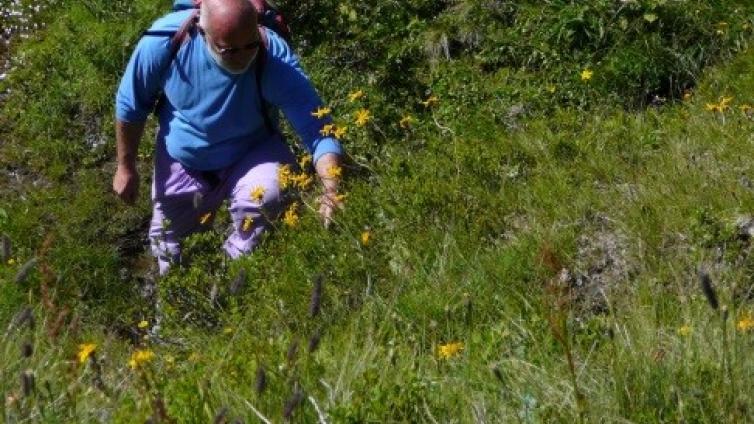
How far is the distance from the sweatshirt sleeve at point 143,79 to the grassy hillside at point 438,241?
782mm

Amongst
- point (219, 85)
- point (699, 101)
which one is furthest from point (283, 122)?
point (699, 101)

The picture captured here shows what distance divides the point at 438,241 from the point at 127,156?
5.96ft

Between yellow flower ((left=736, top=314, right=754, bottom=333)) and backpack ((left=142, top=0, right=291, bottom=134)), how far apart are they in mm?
2890

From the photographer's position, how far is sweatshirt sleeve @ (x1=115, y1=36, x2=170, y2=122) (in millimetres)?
5789

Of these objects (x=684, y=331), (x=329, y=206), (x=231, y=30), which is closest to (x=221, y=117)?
Result: (x=231, y=30)

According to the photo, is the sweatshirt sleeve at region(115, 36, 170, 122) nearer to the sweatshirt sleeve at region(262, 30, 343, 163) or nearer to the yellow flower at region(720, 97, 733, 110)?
the sweatshirt sleeve at region(262, 30, 343, 163)

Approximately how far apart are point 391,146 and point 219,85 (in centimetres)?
128

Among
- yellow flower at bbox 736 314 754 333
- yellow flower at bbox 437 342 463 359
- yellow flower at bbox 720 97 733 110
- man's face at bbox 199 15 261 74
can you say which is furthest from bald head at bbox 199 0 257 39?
yellow flower at bbox 736 314 754 333

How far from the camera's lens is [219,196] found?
6281 millimetres

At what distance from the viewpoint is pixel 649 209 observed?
16.9ft

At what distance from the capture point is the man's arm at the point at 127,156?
6.09 meters

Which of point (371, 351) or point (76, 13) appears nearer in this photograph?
point (371, 351)

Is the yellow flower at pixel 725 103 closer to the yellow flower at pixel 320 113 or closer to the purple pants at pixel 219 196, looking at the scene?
the yellow flower at pixel 320 113

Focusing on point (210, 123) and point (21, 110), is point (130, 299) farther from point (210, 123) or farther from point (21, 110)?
point (21, 110)
